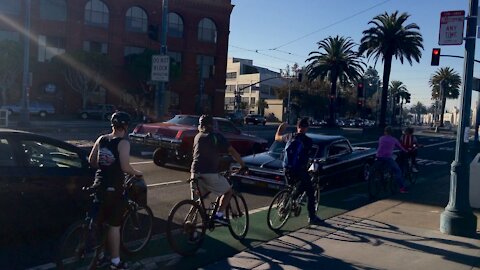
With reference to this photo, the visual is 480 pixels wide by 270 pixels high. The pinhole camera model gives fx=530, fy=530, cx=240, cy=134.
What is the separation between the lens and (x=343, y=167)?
42.5ft

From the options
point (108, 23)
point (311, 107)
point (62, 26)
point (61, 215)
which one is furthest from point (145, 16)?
point (61, 215)

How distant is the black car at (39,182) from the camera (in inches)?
243

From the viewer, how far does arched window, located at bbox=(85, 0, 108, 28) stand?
5147 cm

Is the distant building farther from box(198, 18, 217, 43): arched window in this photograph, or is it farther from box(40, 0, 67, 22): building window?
box(40, 0, 67, 22): building window

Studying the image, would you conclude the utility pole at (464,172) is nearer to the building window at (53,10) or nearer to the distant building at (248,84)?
the building window at (53,10)

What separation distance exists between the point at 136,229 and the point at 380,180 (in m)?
7.56

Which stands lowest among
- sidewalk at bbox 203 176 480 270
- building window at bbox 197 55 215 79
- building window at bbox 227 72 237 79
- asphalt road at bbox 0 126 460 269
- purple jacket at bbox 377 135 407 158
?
asphalt road at bbox 0 126 460 269

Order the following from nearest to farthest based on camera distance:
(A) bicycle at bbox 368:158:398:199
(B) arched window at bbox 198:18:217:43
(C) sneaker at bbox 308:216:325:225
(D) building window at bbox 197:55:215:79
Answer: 1. (C) sneaker at bbox 308:216:325:225
2. (A) bicycle at bbox 368:158:398:199
3. (B) arched window at bbox 198:18:217:43
4. (D) building window at bbox 197:55:215:79

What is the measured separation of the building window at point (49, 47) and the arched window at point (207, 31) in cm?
1523

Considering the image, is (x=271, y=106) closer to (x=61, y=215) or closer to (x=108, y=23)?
(x=108, y=23)

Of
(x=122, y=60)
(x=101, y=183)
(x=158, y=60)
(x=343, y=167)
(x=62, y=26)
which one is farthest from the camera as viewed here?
(x=122, y=60)

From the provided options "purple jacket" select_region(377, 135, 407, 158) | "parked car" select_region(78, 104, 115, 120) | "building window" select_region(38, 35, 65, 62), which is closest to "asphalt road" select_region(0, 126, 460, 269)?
"purple jacket" select_region(377, 135, 407, 158)

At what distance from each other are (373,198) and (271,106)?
8229 cm

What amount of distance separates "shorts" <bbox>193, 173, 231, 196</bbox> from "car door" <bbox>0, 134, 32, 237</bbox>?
6.93ft
